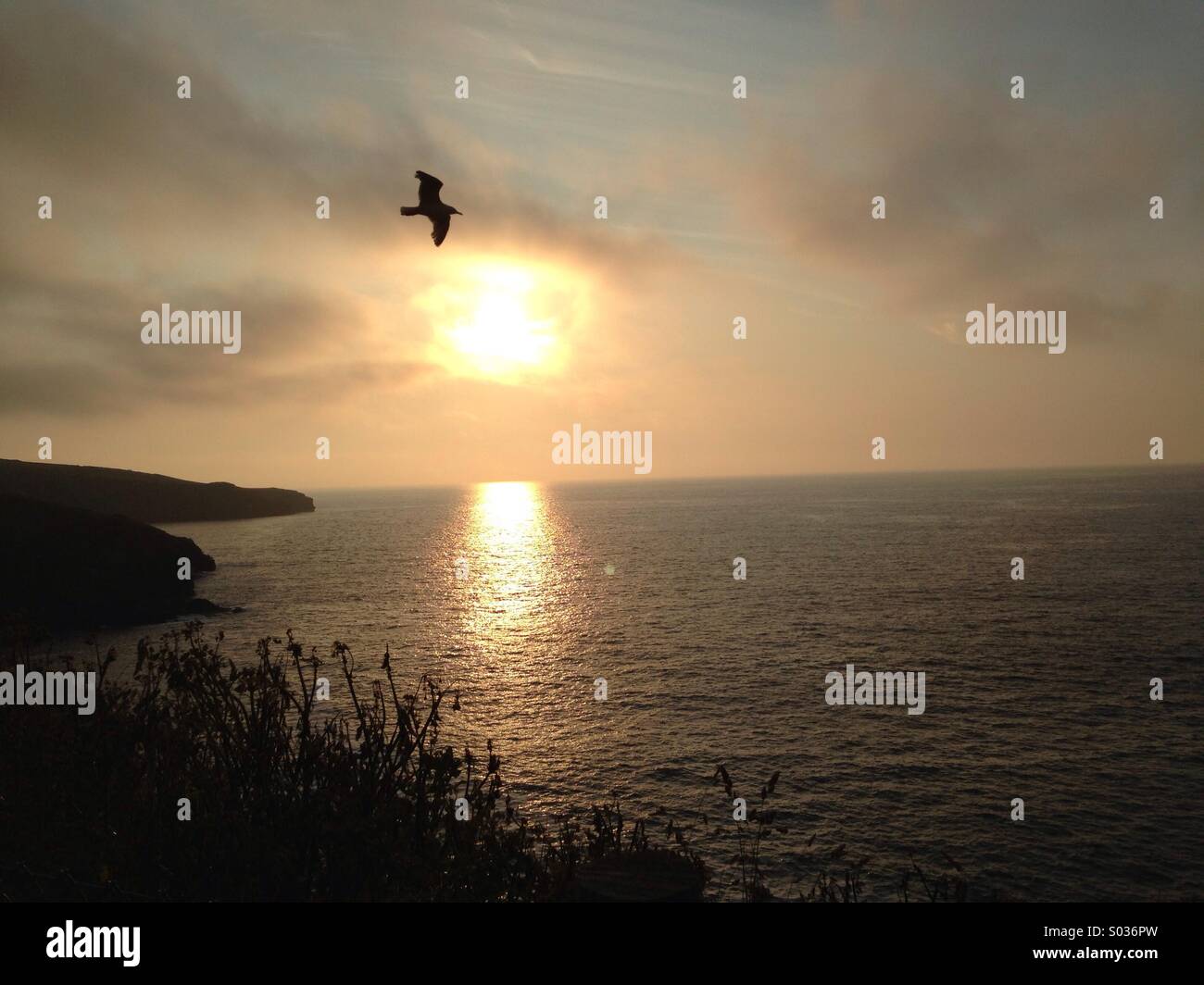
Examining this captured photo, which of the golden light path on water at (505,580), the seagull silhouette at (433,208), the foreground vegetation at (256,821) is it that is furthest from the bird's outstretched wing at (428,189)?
the golden light path on water at (505,580)

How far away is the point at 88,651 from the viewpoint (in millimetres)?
55000

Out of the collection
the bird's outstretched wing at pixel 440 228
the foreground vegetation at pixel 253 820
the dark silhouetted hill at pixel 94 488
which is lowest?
the foreground vegetation at pixel 253 820

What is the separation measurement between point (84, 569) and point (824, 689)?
235ft

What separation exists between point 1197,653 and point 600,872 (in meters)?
66.1

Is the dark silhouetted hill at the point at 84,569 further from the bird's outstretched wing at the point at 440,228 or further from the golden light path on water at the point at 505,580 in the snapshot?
the bird's outstretched wing at the point at 440,228

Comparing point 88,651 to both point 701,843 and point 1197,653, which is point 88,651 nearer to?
point 701,843

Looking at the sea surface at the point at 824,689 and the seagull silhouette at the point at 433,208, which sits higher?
the seagull silhouette at the point at 433,208

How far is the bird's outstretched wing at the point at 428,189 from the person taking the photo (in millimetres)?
11805

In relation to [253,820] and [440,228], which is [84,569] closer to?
[253,820]

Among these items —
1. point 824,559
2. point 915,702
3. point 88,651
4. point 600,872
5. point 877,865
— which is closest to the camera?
point 600,872

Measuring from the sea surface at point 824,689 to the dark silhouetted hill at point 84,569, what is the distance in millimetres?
7062

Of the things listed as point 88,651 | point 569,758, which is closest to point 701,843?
point 569,758

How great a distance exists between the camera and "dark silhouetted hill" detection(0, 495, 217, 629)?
2800 inches
